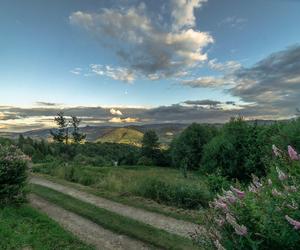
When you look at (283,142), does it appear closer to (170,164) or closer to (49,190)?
(49,190)

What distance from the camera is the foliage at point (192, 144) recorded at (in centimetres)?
6262

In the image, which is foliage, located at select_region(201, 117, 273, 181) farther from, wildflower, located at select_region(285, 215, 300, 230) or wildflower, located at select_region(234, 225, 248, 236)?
wildflower, located at select_region(285, 215, 300, 230)

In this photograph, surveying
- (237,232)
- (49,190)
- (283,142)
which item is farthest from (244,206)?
(49,190)

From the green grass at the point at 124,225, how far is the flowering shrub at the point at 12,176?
192 centimetres

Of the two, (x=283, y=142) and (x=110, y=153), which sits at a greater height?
(x=283, y=142)

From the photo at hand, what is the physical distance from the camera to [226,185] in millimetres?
12180

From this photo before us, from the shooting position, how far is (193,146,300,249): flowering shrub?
3143 mm

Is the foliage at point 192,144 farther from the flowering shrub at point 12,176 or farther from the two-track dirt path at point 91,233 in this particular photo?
the two-track dirt path at point 91,233

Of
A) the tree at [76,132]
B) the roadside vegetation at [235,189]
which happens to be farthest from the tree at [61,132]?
the roadside vegetation at [235,189]

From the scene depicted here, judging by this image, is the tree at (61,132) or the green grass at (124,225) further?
the tree at (61,132)

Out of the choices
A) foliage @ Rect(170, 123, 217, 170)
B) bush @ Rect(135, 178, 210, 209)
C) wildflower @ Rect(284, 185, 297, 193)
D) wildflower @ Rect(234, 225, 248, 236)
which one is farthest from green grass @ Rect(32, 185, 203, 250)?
foliage @ Rect(170, 123, 217, 170)

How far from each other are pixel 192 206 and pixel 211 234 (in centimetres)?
966

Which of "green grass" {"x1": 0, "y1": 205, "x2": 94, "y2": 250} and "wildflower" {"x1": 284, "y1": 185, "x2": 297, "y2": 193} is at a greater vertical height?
"wildflower" {"x1": 284, "y1": 185, "x2": 297, "y2": 193}

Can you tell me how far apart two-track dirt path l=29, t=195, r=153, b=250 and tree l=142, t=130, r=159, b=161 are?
6489 centimetres
